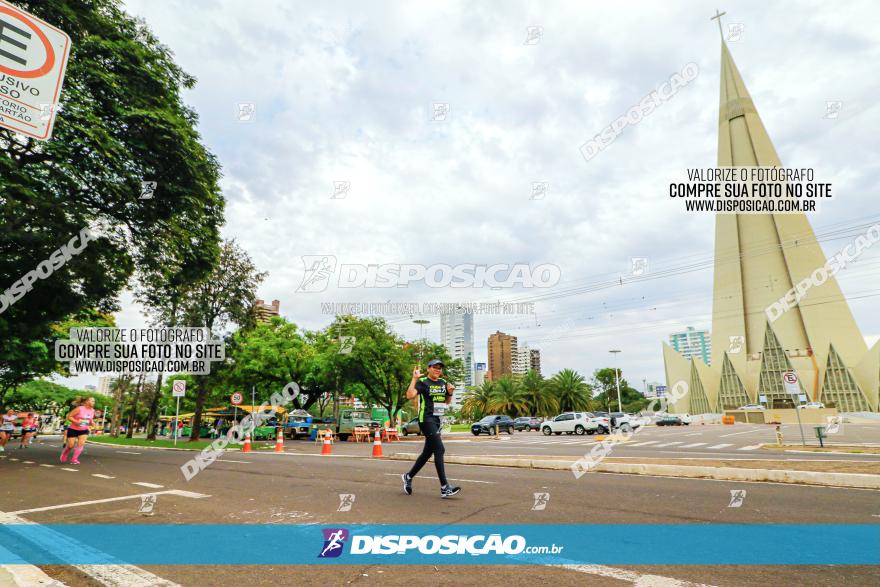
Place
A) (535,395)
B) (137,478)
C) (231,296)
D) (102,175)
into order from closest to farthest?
(137,478)
(102,175)
(231,296)
(535,395)

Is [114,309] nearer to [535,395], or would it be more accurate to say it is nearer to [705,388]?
[535,395]

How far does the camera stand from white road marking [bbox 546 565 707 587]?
3111mm

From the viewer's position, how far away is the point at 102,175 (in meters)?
13.3

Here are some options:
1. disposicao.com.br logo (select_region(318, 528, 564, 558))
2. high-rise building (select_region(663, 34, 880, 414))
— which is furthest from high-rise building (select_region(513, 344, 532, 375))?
disposicao.com.br logo (select_region(318, 528, 564, 558))

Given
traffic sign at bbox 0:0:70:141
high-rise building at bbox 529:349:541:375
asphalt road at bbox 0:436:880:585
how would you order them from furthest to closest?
high-rise building at bbox 529:349:541:375 → asphalt road at bbox 0:436:880:585 → traffic sign at bbox 0:0:70:141

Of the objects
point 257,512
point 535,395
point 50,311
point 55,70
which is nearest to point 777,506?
point 257,512

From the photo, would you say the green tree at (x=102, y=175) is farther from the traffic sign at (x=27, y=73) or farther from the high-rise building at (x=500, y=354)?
the high-rise building at (x=500, y=354)

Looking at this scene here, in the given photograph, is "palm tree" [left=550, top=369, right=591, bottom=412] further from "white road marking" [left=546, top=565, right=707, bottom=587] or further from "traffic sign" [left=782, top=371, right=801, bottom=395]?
"white road marking" [left=546, top=565, right=707, bottom=587]

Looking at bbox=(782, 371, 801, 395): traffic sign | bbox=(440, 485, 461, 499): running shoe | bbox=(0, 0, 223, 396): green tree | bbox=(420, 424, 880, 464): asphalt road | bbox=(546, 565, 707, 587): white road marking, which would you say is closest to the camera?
bbox=(546, 565, 707, 587): white road marking

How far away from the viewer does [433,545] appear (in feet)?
13.6

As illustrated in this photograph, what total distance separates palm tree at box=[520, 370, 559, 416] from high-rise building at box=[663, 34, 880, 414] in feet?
112

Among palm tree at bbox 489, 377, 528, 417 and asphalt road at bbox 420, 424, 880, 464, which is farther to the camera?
palm tree at bbox 489, 377, 528, 417

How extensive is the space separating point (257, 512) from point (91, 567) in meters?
2.23

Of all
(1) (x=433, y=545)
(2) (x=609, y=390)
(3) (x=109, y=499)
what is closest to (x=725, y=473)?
(1) (x=433, y=545)
